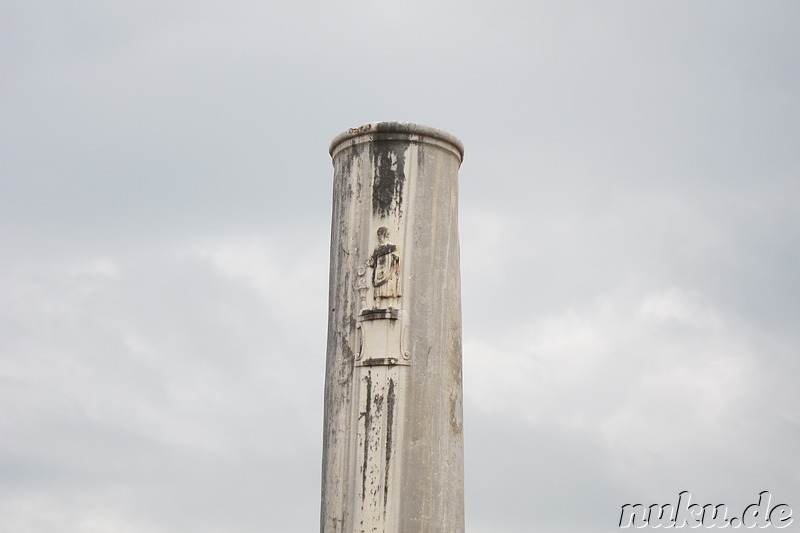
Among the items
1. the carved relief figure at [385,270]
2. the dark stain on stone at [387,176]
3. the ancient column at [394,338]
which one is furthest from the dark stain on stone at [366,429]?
the dark stain on stone at [387,176]

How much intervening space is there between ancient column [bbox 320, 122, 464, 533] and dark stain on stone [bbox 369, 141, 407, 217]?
0.04 feet

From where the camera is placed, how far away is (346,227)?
11.8 meters

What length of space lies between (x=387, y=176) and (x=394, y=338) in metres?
1.86

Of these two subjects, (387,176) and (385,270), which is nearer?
(385,270)

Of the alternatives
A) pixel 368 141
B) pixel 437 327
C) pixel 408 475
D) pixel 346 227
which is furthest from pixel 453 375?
pixel 368 141

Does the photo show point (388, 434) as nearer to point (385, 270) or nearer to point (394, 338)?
point (394, 338)

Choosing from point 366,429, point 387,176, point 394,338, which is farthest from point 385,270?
point 366,429

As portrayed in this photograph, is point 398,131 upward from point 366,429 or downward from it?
upward

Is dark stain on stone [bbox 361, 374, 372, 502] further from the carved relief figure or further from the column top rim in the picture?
the column top rim

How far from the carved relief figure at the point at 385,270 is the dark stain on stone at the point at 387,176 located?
335 mm

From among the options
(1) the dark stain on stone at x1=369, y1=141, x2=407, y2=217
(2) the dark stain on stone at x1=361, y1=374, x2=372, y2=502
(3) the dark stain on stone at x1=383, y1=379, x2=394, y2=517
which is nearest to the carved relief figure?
(1) the dark stain on stone at x1=369, y1=141, x2=407, y2=217

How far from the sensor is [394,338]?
11.2m

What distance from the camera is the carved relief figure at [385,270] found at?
11.3 m

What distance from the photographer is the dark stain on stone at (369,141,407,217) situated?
11586 millimetres
